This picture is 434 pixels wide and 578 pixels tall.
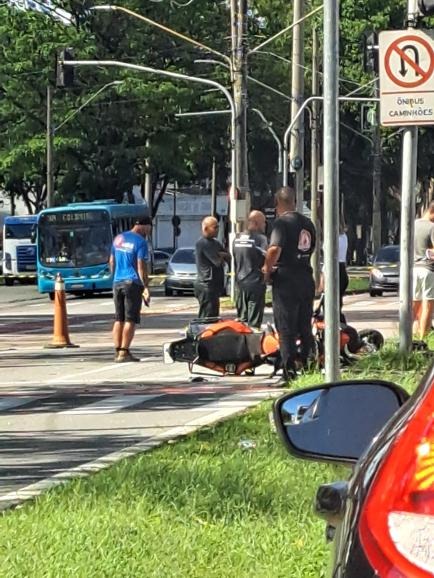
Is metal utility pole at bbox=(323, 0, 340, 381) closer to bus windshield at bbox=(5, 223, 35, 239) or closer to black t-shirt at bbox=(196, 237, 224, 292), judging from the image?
black t-shirt at bbox=(196, 237, 224, 292)

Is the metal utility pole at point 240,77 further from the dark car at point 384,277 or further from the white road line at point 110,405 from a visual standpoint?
the white road line at point 110,405

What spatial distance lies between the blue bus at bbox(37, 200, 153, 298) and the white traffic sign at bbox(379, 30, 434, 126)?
3166cm

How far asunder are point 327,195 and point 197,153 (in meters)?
47.0

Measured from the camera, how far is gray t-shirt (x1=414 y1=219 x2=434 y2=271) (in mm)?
17484

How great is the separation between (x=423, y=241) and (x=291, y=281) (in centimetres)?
525

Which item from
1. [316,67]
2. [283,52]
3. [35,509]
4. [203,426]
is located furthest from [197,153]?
[35,509]

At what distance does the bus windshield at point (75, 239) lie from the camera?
42.9 metres

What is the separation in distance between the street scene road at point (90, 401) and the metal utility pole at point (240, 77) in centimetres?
820

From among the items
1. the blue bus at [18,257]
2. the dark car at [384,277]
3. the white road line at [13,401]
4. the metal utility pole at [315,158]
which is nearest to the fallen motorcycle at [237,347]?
the white road line at [13,401]

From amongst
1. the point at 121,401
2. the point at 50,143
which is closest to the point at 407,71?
the point at 121,401

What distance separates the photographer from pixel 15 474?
8750 millimetres

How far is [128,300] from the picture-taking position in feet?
56.4

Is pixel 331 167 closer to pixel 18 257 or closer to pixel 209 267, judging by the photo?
pixel 209 267

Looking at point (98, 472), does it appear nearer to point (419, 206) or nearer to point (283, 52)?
point (283, 52)
